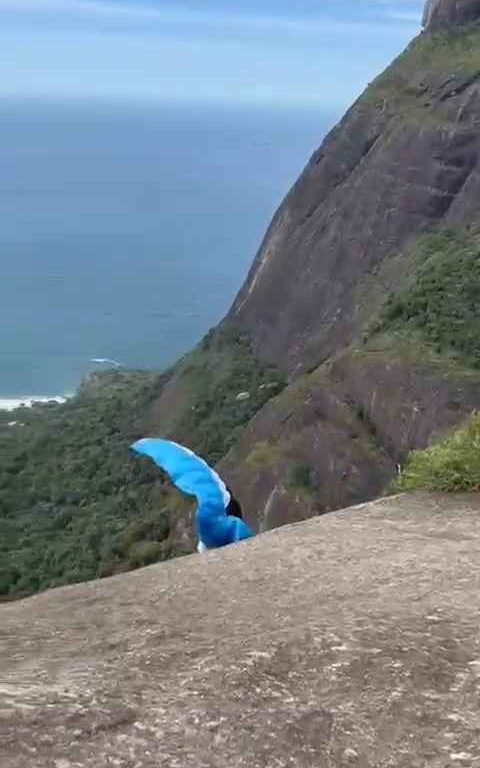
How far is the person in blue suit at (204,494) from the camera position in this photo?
28.5 ft

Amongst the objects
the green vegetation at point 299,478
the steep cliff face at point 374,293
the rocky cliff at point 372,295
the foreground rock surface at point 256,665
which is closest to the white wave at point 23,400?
the steep cliff face at point 374,293

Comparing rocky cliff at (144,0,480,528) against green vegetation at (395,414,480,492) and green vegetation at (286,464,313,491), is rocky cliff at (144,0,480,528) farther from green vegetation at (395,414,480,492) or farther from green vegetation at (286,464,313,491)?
green vegetation at (395,414,480,492)

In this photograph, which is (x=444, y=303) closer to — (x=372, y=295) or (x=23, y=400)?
(x=372, y=295)

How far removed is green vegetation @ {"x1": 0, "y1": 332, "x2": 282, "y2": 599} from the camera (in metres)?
38.6

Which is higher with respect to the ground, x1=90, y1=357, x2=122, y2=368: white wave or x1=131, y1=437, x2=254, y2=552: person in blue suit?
x1=90, y1=357, x2=122, y2=368: white wave

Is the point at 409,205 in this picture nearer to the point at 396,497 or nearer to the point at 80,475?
the point at 80,475

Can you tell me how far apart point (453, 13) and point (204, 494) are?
5594cm

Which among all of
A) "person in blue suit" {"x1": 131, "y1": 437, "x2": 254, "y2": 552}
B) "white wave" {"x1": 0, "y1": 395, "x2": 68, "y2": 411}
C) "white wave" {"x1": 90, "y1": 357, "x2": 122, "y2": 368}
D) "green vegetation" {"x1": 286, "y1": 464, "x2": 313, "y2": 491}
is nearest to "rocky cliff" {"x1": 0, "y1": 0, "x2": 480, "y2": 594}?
"green vegetation" {"x1": 286, "y1": 464, "x2": 313, "y2": 491}

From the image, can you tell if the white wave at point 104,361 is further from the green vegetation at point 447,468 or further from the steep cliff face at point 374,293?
the green vegetation at point 447,468

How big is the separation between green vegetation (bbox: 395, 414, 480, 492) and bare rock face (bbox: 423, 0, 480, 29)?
179 ft

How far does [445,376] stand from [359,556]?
79.5 ft

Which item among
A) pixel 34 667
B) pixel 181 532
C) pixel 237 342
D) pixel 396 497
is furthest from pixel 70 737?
pixel 237 342

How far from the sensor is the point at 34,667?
497cm

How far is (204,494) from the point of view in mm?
9055
